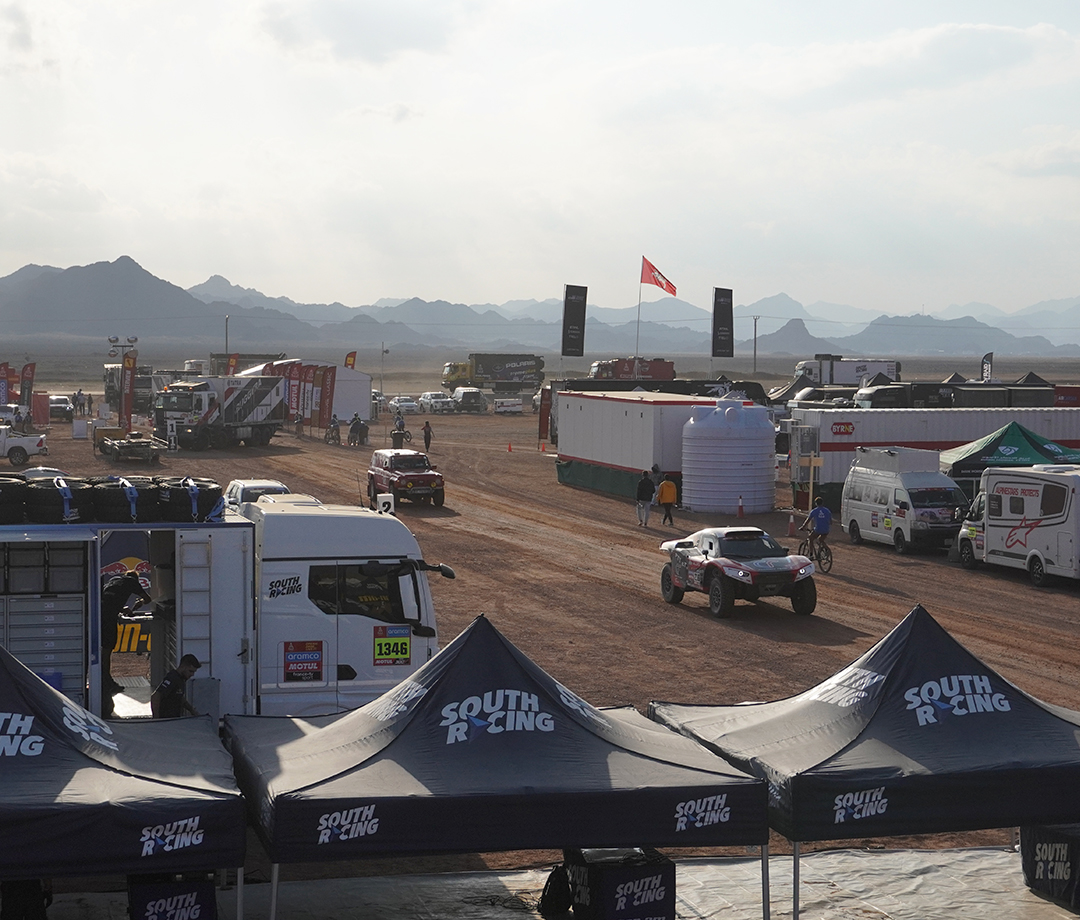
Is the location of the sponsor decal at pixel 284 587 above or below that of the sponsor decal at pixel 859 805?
above

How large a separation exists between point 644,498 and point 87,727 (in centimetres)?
2748

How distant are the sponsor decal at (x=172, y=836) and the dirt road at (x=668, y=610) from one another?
3.99 meters

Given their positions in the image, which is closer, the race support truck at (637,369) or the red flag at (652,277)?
the red flag at (652,277)

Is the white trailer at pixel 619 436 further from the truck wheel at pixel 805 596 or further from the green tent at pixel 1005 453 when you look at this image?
the truck wheel at pixel 805 596

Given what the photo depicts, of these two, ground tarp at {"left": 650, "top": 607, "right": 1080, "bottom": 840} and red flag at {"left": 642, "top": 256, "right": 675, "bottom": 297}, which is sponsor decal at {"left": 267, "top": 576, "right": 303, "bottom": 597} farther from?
red flag at {"left": 642, "top": 256, "right": 675, "bottom": 297}

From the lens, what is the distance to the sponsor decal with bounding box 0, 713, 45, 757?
8242mm

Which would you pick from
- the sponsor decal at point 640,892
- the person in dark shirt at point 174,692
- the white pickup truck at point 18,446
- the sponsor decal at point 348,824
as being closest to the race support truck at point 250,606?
the person in dark shirt at point 174,692

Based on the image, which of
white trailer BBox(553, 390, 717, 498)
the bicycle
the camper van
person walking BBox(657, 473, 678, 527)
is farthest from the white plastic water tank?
the camper van

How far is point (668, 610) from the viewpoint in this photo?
24.1m

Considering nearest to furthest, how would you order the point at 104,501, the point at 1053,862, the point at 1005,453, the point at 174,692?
the point at 1053,862
the point at 174,692
the point at 104,501
the point at 1005,453

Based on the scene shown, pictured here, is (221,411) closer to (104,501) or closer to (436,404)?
(436,404)

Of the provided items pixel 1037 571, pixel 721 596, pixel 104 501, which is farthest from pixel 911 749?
pixel 1037 571

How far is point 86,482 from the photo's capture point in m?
11.9

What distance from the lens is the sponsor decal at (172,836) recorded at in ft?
25.9
